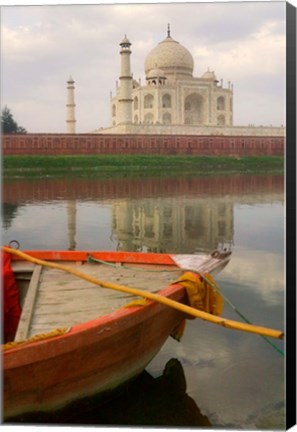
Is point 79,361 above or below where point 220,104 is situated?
below

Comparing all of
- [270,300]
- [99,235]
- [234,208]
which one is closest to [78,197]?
[234,208]

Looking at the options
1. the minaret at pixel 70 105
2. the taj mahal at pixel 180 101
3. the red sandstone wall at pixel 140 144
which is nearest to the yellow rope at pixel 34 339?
the minaret at pixel 70 105

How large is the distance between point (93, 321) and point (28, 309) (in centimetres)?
43

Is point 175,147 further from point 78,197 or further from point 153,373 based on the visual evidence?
point 153,373

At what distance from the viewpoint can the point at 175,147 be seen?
623 inches

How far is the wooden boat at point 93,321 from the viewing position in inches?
76.5

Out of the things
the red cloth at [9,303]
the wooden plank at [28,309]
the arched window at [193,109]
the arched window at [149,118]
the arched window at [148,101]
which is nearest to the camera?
the wooden plank at [28,309]

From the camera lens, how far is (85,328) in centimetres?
198

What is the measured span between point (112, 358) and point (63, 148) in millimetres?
12705

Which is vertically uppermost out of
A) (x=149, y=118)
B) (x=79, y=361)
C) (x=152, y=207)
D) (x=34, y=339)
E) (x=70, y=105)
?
(x=149, y=118)

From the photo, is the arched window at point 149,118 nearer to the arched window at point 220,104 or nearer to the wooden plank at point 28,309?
the arched window at point 220,104

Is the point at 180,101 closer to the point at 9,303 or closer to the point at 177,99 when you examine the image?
the point at 177,99

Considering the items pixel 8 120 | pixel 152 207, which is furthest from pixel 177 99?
pixel 8 120

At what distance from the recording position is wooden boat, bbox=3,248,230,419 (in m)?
1.95
